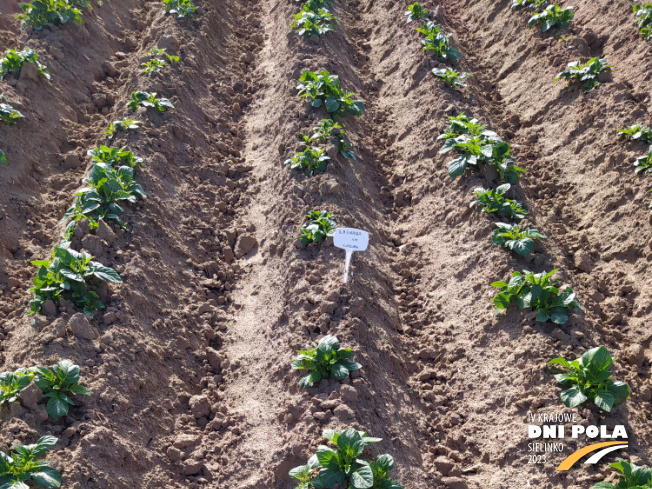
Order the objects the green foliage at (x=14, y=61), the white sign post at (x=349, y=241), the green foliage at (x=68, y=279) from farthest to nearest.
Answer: the green foliage at (x=14, y=61) → the white sign post at (x=349, y=241) → the green foliage at (x=68, y=279)

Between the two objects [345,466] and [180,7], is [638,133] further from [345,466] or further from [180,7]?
[180,7]

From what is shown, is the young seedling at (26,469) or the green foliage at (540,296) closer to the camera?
the young seedling at (26,469)

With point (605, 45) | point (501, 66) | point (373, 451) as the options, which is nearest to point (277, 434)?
point (373, 451)

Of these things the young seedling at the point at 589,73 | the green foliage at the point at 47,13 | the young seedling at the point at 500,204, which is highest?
the green foliage at the point at 47,13

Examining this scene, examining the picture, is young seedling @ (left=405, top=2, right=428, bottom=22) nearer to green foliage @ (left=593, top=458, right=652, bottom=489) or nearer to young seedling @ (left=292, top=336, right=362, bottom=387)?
young seedling @ (left=292, top=336, right=362, bottom=387)

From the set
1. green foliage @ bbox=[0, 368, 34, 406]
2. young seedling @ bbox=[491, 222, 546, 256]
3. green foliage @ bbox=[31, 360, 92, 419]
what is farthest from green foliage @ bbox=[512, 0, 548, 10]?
green foliage @ bbox=[0, 368, 34, 406]

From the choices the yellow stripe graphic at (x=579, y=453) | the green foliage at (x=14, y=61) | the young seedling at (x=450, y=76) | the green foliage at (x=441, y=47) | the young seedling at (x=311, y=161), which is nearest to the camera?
the yellow stripe graphic at (x=579, y=453)

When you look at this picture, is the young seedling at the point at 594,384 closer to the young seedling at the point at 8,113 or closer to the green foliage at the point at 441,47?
the green foliage at the point at 441,47

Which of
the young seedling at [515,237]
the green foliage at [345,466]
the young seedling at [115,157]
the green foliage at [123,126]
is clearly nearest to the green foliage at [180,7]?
the green foliage at [123,126]
